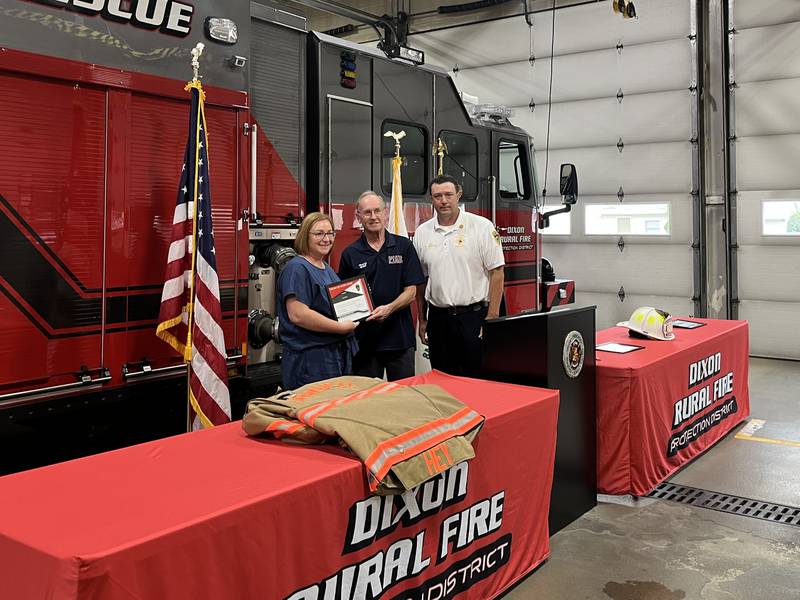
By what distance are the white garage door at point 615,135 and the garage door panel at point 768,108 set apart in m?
0.70

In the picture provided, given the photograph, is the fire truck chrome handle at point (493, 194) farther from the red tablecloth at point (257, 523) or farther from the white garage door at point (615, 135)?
the white garage door at point (615, 135)

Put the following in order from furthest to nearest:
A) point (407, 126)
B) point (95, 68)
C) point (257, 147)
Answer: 1. point (407, 126)
2. point (257, 147)
3. point (95, 68)

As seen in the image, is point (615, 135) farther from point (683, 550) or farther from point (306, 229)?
point (683, 550)

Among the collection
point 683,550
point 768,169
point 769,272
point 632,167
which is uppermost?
point 632,167

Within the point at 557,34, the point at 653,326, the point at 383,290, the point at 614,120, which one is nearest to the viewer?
the point at 383,290

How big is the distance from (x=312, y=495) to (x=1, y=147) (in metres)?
2.41

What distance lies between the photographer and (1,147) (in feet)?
11.9

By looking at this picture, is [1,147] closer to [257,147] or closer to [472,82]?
[257,147]

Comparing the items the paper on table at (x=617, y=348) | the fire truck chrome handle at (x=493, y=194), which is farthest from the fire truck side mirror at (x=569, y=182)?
the paper on table at (x=617, y=348)

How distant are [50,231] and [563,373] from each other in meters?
2.68

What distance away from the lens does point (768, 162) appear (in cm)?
1070

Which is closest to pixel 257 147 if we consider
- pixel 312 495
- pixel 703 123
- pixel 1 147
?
pixel 1 147

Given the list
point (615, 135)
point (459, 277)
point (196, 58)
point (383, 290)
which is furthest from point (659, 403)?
point (615, 135)

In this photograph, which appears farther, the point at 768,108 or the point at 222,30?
the point at 768,108
